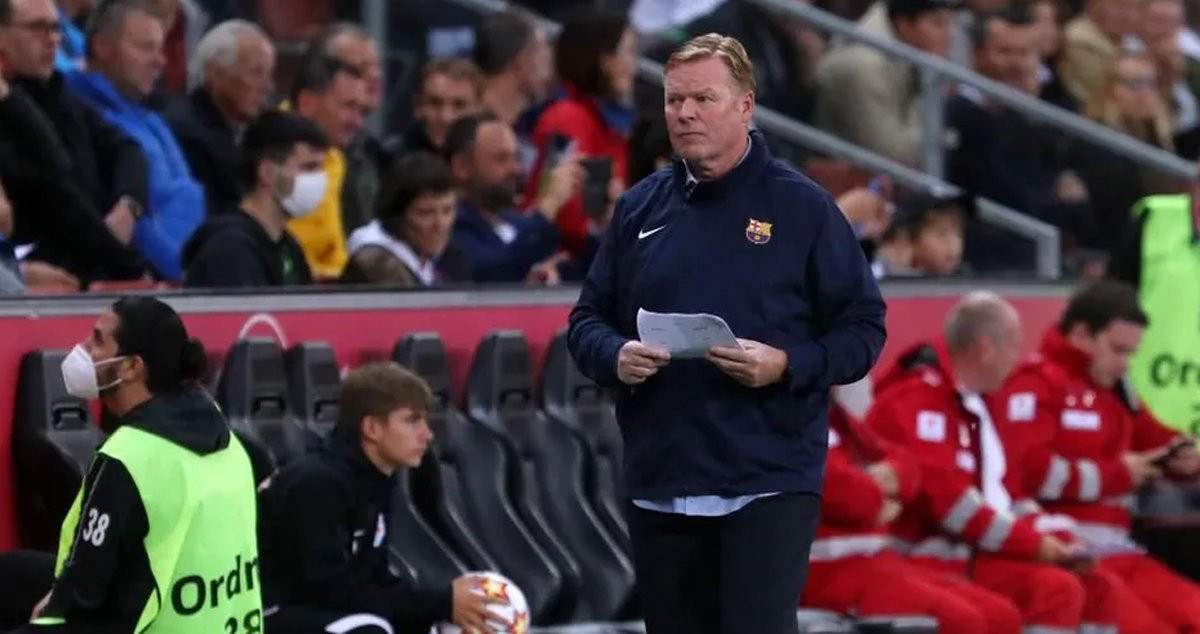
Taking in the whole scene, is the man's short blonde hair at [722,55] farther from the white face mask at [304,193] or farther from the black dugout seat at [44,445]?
the white face mask at [304,193]

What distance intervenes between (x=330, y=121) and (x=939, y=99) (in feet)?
12.0

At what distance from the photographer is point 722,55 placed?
263 inches

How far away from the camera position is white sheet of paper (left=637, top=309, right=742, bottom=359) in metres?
6.48

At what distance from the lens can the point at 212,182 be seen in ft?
34.0

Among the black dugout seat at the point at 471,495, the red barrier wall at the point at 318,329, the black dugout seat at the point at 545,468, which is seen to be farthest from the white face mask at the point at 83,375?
the black dugout seat at the point at 545,468

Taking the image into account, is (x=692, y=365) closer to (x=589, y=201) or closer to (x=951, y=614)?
(x=951, y=614)

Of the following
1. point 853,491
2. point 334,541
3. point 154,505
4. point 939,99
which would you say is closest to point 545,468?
point 853,491

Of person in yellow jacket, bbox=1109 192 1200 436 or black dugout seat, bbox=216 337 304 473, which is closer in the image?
black dugout seat, bbox=216 337 304 473

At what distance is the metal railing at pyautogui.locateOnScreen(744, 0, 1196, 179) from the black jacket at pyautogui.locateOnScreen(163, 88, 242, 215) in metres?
3.85

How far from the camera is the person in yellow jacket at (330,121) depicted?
34.4 ft

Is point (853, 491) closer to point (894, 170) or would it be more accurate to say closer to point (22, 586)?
point (22, 586)

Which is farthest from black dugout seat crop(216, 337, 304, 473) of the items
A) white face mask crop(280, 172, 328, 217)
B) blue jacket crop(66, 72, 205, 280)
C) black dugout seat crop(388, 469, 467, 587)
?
blue jacket crop(66, 72, 205, 280)

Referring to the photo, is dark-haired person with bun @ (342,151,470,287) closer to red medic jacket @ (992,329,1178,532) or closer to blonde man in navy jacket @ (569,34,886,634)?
red medic jacket @ (992,329,1178,532)

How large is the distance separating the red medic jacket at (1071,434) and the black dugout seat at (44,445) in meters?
3.55
